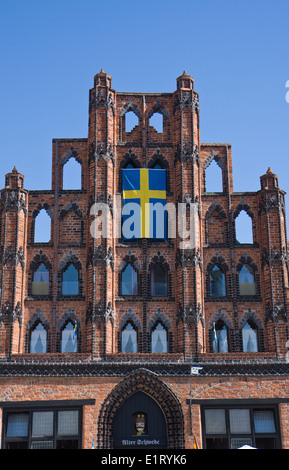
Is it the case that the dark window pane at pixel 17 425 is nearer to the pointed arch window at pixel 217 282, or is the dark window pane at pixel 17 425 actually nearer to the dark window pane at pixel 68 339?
the dark window pane at pixel 68 339

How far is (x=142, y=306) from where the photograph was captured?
31312 mm

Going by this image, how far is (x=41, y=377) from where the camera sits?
29.4m

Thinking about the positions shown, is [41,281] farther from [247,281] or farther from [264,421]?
[264,421]

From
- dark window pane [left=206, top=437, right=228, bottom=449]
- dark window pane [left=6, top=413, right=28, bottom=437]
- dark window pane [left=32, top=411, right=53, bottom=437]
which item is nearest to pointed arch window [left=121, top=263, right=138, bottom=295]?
dark window pane [left=32, top=411, right=53, bottom=437]

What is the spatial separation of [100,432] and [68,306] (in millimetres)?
5867

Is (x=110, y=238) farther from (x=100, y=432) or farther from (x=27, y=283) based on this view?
(x=100, y=432)

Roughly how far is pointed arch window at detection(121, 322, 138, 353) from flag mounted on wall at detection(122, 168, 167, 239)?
437 cm

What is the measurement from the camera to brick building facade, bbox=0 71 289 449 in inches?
1152

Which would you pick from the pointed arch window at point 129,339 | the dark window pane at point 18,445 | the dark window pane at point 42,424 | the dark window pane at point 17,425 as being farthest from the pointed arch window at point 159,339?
the dark window pane at point 18,445

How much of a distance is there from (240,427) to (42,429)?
28.0 feet

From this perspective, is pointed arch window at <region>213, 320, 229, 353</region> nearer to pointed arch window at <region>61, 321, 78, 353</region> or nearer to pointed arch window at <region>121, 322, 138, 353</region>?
pointed arch window at <region>121, 322, 138, 353</region>

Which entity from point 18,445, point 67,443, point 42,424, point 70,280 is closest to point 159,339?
point 70,280

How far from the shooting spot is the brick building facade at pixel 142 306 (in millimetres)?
29266
